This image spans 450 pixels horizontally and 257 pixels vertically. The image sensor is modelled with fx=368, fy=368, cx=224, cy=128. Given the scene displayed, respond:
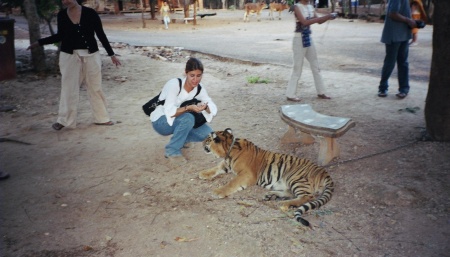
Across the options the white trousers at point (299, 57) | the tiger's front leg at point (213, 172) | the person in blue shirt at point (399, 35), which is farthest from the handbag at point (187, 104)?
the person in blue shirt at point (399, 35)

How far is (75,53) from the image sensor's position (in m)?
5.36

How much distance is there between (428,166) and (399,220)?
1.24m

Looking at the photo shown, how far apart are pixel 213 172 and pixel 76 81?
109 inches

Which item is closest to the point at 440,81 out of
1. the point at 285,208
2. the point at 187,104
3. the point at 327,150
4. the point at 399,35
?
the point at 327,150

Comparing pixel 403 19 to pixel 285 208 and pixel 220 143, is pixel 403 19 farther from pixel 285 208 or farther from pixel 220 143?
pixel 285 208

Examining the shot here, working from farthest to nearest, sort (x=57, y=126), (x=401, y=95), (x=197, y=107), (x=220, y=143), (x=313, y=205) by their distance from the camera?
(x=401, y=95), (x=57, y=126), (x=197, y=107), (x=220, y=143), (x=313, y=205)

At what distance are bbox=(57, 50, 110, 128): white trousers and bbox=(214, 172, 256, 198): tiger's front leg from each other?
9.75ft

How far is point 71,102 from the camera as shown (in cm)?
567

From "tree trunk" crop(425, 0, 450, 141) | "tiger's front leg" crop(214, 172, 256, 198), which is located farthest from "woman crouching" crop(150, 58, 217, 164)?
"tree trunk" crop(425, 0, 450, 141)

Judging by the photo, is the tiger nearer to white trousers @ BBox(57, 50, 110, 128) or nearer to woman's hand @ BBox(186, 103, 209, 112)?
woman's hand @ BBox(186, 103, 209, 112)

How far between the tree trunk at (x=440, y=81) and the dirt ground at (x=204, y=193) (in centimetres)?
25

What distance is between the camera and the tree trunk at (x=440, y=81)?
453 cm

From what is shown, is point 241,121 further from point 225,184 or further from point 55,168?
point 55,168

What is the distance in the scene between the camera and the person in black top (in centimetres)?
525
